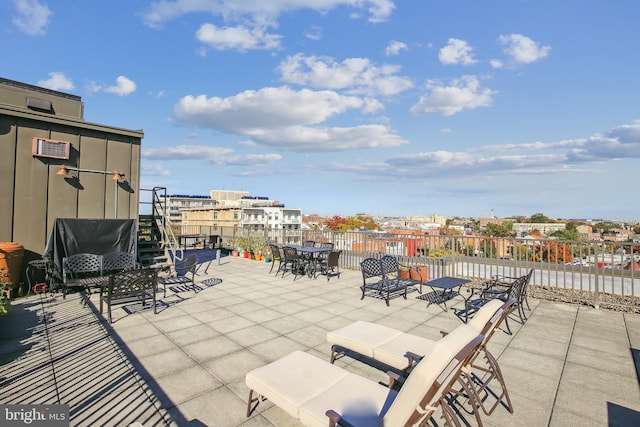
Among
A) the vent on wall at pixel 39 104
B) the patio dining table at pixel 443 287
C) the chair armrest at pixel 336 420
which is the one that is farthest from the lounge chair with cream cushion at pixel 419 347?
the vent on wall at pixel 39 104

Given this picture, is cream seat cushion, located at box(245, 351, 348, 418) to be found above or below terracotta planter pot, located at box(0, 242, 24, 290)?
below

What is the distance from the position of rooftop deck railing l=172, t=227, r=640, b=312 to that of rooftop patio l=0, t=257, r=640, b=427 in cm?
69

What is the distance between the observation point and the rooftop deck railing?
6.53 m

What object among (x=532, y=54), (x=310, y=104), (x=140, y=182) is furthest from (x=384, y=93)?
(x=140, y=182)

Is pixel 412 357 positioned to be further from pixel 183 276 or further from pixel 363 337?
pixel 183 276

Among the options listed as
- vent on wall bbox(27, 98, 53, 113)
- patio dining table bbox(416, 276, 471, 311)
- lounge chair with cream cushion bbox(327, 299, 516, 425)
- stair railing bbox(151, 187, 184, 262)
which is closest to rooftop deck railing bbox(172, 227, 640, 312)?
patio dining table bbox(416, 276, 471, 311)

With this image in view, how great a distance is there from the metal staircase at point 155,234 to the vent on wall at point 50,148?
2580mm

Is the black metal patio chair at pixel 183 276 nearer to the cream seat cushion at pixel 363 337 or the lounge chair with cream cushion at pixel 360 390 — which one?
the cream seat cushion at pixel 363 337

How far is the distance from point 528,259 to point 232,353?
785cm

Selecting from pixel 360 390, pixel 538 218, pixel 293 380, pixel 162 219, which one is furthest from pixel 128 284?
pixel 538 218

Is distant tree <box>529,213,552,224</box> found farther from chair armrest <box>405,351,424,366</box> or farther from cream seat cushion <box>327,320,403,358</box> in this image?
chair armrest <box>405,351,424,366</box>

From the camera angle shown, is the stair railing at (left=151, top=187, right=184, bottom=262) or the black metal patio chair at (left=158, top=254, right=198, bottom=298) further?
the stair railing at (left=151, top=187, right=184, bottom=262)

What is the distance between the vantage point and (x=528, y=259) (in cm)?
802

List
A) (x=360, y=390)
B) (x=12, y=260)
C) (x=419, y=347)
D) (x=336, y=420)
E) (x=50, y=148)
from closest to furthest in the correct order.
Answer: (x=336, y=420) < (x=360, y=390) < (x=419, y=347) < (x=12, y=260) < (x=50, y=148)
